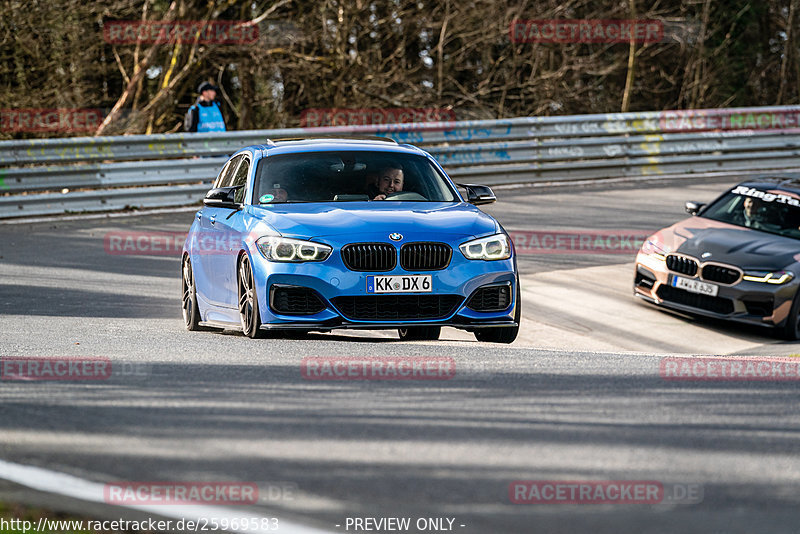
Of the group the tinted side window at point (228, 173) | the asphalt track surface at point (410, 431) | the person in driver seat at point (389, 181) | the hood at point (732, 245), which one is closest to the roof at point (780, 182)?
the hood at point (732, 245)

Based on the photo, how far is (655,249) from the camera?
516 inches

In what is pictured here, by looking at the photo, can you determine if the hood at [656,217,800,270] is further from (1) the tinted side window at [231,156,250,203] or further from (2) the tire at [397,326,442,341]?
(1) the tinted side window at [231,156,250,203]

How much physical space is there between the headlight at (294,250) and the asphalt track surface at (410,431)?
620 millimetres

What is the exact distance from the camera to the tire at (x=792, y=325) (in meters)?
11.9

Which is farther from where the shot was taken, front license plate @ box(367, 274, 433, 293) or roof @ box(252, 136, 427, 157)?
roof @ box(252, 136, 427, 157)

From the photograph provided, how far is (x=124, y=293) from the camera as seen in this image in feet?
40.5

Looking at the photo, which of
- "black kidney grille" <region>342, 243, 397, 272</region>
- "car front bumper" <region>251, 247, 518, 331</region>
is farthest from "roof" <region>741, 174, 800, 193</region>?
"black kidney grille" <region>342, 243, 397, 272</region>

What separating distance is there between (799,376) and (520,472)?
334 centimetres

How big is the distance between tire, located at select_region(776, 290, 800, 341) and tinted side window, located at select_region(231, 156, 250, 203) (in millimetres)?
5725

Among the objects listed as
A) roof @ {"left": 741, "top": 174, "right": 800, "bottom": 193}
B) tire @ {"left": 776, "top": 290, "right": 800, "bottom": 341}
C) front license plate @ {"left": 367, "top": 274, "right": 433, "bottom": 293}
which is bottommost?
tire @ {"left": 776, "top": 290, "right": 800, "bottom": 341}

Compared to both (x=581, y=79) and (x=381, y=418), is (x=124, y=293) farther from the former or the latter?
(x=581, y=79)

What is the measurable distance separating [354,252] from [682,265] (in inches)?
217

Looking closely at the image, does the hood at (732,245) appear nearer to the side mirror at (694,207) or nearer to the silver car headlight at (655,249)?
the silver car headlight at (655,249)

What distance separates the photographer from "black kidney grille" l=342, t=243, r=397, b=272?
27.2ft
